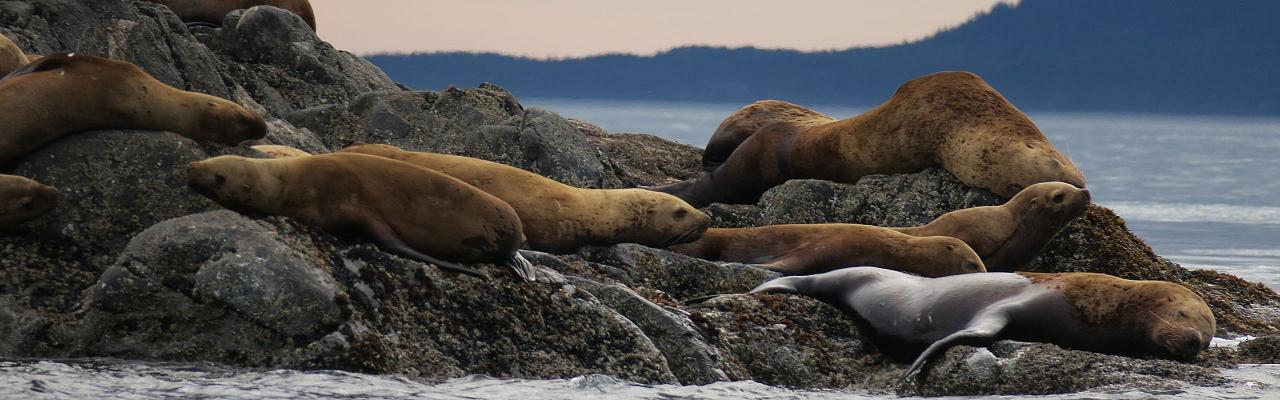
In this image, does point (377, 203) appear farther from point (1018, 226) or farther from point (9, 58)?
point (1018, 226)

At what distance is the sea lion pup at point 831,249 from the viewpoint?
958 centimetres

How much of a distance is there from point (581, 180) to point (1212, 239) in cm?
1705

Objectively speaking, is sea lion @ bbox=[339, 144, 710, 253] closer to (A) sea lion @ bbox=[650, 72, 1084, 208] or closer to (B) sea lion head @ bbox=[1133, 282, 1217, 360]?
(A) sea lion @ bbox=[650, 72, 1084, 208]

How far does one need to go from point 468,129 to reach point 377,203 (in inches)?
194

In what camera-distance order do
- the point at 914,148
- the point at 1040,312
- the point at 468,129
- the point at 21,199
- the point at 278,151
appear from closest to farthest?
1. the point at 21,199
2. the point at 1040,312
3. the point at 278,151
4. the point at 914,148
5. the point at 468,129

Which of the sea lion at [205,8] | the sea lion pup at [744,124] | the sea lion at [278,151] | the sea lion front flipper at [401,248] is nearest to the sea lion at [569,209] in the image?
the sea lion at [278,151]

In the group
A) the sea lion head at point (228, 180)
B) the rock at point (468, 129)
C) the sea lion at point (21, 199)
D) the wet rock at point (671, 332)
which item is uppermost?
the rock at point (468, 129)

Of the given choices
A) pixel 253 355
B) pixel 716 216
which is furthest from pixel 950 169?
pixel 253 355

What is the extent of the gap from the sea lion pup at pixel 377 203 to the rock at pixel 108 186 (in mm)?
240

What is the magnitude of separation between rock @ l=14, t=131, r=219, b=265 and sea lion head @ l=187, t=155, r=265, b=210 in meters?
0.16

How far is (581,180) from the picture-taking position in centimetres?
1235

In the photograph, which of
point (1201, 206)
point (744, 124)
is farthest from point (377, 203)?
point (1201, 206)

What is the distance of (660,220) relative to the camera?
32.4 ft

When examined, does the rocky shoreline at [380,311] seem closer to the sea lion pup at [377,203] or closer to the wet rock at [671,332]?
the wet rock at [671,332]
